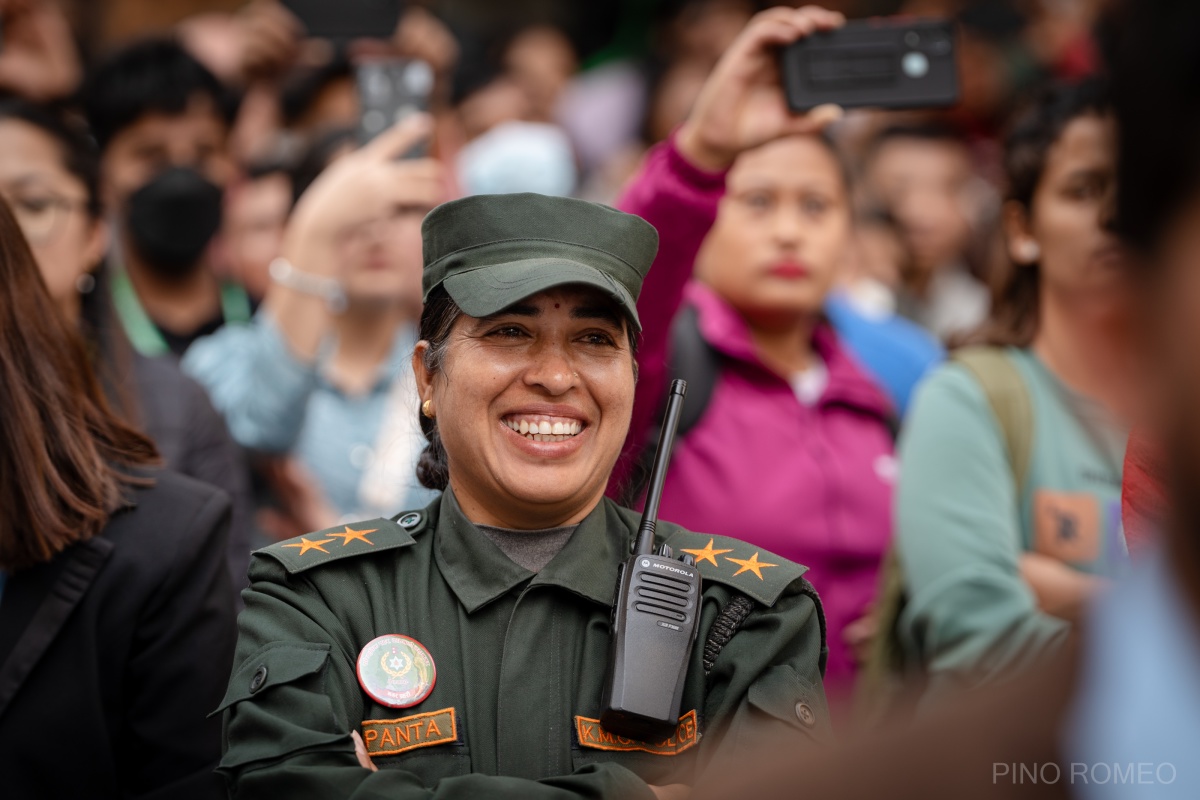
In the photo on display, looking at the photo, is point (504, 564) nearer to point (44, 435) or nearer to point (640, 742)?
point (640, 742)

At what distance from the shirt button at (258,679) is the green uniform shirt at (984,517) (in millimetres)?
1817

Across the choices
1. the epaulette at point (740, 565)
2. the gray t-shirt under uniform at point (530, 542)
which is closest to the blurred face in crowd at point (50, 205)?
the gray t-shirt under uniform at point (530, 542)

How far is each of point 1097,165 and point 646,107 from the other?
542 centimetres

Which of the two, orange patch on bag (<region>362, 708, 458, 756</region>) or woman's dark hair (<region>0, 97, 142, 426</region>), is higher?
woman's dark hair (<region>0, 97, 142, 426</region>)

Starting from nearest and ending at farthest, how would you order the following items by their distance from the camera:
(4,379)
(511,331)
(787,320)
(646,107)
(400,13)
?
1. (511,331)
2. (4,379)
3. (787,320)
4. (400,13)
5. (646,107)

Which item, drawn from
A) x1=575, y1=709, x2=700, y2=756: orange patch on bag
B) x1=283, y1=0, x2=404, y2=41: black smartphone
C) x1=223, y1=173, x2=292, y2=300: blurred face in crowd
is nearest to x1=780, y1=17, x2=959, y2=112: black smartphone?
x1=575, y1=709, x2=700, y2=756: orange patch on bag

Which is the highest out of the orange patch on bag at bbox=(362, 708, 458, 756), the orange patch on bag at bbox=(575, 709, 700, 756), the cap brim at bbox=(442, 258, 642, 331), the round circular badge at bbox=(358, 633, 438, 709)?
the cap brim at bbox=(442, 258, 642, 331)

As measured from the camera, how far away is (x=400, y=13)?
5.57 m

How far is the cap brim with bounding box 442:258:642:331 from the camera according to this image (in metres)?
2.38

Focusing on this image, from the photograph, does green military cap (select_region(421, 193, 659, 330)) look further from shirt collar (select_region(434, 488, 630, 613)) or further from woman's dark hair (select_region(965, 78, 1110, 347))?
woman's dark hair (select_region(965, 78, 1110, 347))

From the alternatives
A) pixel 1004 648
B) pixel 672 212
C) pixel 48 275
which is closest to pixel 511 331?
pixel 672 212

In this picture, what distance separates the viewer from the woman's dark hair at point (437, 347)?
2.57 metres

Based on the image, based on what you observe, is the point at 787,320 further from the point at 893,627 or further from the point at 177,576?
the point at 177,576

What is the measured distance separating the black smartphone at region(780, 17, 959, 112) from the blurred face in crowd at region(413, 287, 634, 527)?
1.28m
